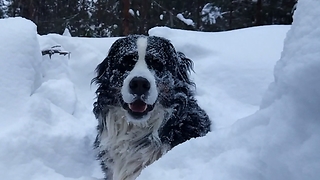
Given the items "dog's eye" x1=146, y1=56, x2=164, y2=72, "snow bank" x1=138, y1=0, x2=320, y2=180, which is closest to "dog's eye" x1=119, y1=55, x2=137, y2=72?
"dog's eye" x1=146, y1=56, x2=164, y2=72

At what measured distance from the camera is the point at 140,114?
2.96 m

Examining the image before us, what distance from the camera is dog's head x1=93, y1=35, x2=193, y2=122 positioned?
2854 mm

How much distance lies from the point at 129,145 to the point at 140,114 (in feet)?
1.30

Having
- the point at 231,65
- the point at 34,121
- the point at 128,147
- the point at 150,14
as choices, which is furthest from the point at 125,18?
the point at 128,147

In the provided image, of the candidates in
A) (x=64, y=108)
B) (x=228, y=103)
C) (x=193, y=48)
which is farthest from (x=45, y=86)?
(x=193, y=48)

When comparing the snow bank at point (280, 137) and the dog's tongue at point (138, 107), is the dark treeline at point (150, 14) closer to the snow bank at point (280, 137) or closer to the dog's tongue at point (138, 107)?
the dog's tongue at point (138, 107)

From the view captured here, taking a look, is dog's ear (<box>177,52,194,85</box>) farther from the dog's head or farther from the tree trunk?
the tree trunk

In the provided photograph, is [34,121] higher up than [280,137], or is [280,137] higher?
[280,137]

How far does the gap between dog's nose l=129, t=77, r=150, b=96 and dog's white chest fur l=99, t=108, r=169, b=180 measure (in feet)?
1.01

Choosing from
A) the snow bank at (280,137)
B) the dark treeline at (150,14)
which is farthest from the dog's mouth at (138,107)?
the dark treeline at (150,14)

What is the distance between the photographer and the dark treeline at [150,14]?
16.9m

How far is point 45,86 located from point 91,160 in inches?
52.1

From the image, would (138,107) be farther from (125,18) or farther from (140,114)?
(125,18)

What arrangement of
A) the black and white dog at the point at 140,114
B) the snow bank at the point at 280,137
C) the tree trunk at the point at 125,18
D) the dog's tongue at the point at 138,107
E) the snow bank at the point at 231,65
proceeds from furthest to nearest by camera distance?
the tree trunk at the point at 125,18, the snow bank at the point at 231,65, the black and white dog at the point at 140,114, the dog's tongue at the point at 138,107, the snow bank at the point at 280,137
